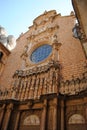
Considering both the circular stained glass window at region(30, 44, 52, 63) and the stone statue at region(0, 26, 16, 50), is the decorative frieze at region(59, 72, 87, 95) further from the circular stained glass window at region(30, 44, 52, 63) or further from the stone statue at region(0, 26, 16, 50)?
the stone statue at region(0, 26, 16, 50)

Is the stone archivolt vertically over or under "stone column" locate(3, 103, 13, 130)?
over

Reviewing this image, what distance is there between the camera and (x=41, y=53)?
1152cm

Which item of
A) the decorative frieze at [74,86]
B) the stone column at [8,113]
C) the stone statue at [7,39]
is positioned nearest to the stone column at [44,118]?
the decorative frieze at [74,86]

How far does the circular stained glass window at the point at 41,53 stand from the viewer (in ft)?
36.3

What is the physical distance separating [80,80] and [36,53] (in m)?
5.55

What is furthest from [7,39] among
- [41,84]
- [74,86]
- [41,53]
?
[74,86]

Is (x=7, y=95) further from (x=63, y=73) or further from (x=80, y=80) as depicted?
(x=80, y=80)

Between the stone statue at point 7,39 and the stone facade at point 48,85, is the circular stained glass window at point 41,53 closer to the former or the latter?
the stone facade at point 48,85

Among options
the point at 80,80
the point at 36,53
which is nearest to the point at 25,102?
the point at 80,80

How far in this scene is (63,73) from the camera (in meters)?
8.48

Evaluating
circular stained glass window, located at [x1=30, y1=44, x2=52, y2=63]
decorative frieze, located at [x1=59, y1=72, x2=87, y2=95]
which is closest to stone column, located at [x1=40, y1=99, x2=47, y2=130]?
decorative frieze, located at [x1=59, y1=72, x2=87, y2=95]

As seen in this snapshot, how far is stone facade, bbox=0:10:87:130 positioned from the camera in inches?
261

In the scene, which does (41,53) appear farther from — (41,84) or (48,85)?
(48,85)

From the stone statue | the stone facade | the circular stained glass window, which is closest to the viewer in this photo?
the stone facade
